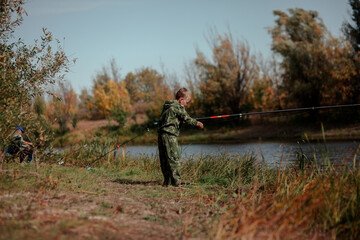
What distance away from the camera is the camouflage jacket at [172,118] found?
6.18 meters

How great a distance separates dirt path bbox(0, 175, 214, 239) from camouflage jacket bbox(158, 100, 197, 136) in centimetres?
123

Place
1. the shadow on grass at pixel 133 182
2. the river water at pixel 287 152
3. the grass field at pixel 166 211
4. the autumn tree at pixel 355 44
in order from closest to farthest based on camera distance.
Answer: the grass field at pixel 166 211 < the shadow on grass at pixel 133 182 < the river water at pixel 287 152 < the autumn tree at pixel 355 44

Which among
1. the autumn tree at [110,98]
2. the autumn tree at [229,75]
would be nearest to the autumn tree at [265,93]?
the autumn tree at [229,75]

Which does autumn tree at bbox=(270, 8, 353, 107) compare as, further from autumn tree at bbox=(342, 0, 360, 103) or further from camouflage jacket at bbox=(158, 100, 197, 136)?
camouflage jacket at bbox=(158, 100, 197, 136)

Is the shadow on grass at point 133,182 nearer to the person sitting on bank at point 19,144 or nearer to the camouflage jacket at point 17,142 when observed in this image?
the person sitting on bank at point 19,144

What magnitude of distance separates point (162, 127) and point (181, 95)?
0.70 m

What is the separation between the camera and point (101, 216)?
388 cm

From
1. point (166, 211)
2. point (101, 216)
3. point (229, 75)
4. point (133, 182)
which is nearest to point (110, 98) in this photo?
point (229, 75)

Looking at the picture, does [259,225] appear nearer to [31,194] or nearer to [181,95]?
[31,194]

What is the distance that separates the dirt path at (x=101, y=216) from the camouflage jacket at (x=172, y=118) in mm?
1225

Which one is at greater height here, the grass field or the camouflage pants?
the camouflage pants

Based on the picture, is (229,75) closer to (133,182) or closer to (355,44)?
(355,44)

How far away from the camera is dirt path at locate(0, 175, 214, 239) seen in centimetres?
318

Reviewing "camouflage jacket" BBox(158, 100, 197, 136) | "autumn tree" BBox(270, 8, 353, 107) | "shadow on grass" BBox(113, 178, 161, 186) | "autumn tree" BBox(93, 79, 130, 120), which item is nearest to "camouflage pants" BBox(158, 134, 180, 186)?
"camouflage jacket" BBox(158, 100, 197, 136)
